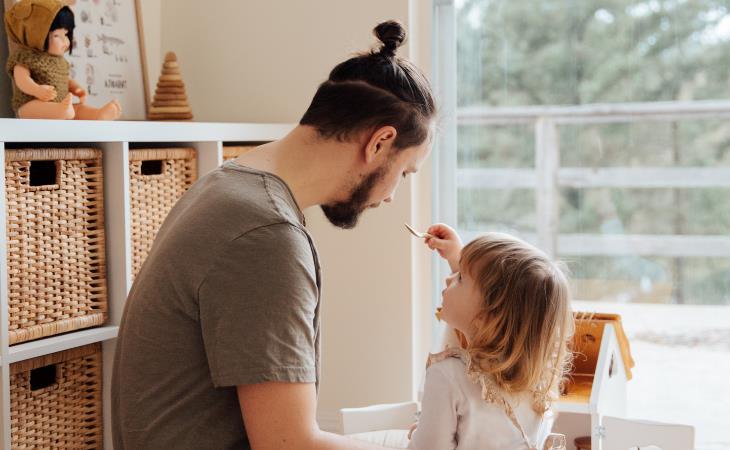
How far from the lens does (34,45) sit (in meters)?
1.98

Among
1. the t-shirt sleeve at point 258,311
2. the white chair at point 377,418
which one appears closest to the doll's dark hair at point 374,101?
the t-shirt sleeve at point 258,311

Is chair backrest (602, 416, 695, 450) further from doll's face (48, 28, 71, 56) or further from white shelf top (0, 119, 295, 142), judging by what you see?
doll's face (48, 28, 71, 56)

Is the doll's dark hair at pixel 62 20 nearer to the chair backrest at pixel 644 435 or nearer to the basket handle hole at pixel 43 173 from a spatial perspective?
the basket handle hole at pixel 43 173

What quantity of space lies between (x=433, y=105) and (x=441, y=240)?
60 centimetres

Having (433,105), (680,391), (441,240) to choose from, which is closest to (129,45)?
(441,240)

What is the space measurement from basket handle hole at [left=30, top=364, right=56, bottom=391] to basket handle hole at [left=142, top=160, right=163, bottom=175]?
1.82 ft

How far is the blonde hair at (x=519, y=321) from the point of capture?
1.66 metres

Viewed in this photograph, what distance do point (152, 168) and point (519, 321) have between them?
1071 mm

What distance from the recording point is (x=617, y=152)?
2.60 m

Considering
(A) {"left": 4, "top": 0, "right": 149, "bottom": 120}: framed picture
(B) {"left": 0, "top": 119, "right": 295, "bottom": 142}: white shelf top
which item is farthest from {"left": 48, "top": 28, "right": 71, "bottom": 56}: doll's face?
(A) {"left": 4, "top": 0, "right": 149, "bottom": 120}: framed picture

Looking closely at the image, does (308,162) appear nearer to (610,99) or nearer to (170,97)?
(170,97)

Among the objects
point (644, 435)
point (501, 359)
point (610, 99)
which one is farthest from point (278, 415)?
point (610, 99)

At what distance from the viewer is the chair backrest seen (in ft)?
5.99

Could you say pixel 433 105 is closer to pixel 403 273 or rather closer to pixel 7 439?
pixel 7 439
